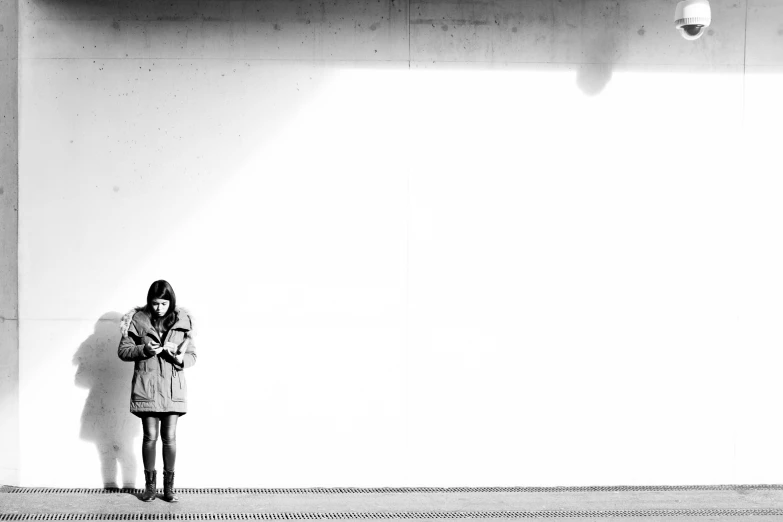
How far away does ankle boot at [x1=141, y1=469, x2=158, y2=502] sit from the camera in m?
6.59

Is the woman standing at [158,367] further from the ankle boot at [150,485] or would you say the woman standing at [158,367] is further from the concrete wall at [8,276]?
the concrete wall at [8,276]

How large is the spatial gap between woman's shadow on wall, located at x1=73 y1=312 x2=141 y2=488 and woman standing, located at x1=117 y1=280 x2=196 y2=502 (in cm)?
45

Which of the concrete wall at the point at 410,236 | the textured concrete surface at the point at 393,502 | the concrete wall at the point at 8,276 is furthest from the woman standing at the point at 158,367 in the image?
the concrete wall at the point at 8,276

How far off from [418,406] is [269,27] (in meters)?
3.00

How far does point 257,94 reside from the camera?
22.9 feet

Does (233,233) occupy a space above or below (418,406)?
above

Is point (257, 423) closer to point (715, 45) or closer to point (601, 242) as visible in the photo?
point (601, 242)

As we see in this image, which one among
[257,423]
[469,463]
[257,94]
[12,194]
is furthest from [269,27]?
[469,463]

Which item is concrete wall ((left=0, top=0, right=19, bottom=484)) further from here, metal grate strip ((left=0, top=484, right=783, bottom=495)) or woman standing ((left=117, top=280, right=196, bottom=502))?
woman standing ((left=117, top=280, right=196, bottom=502))

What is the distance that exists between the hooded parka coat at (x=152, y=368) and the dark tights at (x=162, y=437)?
8cm

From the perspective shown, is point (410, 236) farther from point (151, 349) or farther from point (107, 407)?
point (107, 407)

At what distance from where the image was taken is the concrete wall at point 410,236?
6.94 m

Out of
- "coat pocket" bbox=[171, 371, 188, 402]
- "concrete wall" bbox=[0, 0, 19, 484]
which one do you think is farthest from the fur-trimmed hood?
"concrete wall" bbox=[0, 0, 19, 484]

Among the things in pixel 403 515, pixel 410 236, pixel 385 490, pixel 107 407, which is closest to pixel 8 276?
pixel 107 407
